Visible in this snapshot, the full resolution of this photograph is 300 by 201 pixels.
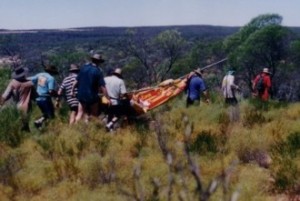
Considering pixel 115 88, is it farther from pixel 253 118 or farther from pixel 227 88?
pixel 227 88

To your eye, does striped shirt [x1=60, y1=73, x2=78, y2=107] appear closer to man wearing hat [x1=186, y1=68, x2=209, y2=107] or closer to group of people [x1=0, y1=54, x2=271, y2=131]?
group of people [x1=0, y1=54, x2=271, y2=131]

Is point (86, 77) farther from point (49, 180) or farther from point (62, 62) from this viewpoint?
point (62, 62)

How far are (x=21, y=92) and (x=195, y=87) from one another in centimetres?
379

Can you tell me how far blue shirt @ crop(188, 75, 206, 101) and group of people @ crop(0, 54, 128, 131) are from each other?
8.10 ft

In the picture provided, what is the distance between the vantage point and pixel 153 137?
27.9 feet

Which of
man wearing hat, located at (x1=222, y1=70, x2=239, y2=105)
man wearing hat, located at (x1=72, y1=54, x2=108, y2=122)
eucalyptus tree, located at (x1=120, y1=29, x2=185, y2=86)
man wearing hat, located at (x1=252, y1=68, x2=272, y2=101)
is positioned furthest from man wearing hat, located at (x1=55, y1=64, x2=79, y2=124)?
eucalyptus tree, located at (x1=120, y1=29, x2=185, y2=86)

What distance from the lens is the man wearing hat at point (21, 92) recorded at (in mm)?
9891

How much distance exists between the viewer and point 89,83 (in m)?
9.22

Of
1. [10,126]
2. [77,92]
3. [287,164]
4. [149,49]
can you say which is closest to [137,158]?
[287,164]

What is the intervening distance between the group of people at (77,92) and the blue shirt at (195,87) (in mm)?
2469

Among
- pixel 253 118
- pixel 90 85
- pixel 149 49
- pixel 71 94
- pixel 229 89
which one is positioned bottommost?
pixel 149 49

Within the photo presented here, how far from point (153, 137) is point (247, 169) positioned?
80.8 inches

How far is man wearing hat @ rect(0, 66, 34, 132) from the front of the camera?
9.89m

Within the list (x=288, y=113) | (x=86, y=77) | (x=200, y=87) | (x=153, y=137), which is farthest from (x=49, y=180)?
(x=200, y=87)
